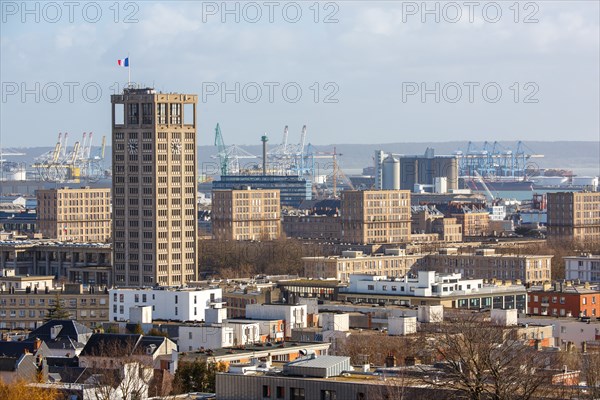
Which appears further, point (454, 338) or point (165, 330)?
point (165, 330)

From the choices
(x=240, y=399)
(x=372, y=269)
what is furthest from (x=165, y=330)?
(x=372, y=269)

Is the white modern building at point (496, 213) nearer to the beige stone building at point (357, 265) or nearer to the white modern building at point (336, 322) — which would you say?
the beige stone building at point (357, 265)

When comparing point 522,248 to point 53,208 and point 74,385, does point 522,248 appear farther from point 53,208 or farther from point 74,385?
point 74,385

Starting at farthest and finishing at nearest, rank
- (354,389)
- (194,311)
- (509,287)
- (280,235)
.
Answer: (280,235) < (509,287) < (194,311) < (354,389)

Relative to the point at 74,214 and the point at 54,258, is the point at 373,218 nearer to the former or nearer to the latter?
the point at 74,214

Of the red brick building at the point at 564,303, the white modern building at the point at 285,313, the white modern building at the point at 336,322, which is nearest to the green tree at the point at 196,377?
the white modern building at the point at 336,322

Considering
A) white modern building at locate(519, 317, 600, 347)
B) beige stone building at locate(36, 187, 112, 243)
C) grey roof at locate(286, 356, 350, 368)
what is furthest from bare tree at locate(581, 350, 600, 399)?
beige stone building at locate(36, 187, 112, 243)

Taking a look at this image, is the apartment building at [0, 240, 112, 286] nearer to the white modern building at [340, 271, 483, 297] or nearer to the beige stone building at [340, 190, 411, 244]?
the white modern building at [340, 271, 483, 297]
